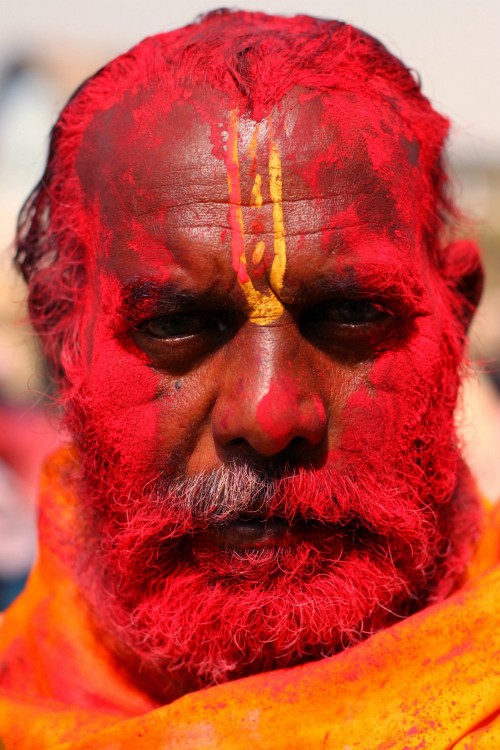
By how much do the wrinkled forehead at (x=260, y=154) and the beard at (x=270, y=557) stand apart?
0.50m

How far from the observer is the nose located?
154 cm

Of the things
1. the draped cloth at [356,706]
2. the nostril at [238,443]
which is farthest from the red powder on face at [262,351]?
the draped cloth at [356,706]

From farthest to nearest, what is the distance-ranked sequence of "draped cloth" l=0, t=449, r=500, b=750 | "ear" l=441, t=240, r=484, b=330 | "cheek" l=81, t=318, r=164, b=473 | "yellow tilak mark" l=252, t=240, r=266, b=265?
1. "ear" l=441, t=240, r=484, b=330
2. "cheek" l=81, t=318, r=164, b=473
3. "yellow tilak mark" l=252, t=240, r=266, b=265
4. "draped cloth" l=0, t=449, r=500, b=750

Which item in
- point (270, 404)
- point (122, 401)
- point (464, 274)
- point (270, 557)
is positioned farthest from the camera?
point (464, 274)

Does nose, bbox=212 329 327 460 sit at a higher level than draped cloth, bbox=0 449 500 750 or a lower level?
higher

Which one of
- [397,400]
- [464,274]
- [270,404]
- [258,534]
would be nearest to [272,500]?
[258,534]

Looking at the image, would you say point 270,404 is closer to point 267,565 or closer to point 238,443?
point 238,443

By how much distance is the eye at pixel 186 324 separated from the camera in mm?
1677

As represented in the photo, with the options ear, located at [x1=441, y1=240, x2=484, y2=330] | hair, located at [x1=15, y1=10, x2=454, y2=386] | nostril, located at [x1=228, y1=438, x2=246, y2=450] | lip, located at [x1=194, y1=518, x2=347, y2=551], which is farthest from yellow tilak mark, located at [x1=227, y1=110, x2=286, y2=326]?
ear, located at [x1=441, y1=240, x2=484, y2=330]

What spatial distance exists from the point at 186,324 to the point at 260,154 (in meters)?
0.36

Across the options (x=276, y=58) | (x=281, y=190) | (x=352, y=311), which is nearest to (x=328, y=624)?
(x=352, y=311)

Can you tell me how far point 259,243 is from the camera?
5.26ft

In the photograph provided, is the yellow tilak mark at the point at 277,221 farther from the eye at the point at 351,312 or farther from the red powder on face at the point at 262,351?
the eye at the point at 351,312

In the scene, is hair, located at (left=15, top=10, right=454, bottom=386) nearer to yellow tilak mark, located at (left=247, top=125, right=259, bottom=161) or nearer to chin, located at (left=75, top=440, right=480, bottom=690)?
yellow tilak mark, located at (left=247, top=125, right=259, bottom=161)
